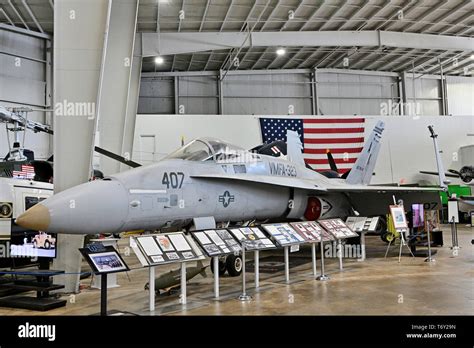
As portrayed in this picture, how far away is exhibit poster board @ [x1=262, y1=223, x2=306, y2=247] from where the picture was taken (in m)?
6.41

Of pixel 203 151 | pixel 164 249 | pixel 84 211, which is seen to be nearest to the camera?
pixel 84 211

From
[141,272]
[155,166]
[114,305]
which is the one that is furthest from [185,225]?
[141,272]

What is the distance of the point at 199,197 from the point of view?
6.46 metres

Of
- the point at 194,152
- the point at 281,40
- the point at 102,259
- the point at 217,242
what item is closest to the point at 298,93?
the point at 281,40

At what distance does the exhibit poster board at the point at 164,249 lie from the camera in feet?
15.8

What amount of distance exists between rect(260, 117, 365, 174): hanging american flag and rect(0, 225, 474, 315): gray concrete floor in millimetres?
12495

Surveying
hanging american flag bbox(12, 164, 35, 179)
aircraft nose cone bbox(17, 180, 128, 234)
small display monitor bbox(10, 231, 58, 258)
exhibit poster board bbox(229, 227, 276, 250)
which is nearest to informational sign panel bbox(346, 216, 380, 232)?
exhibit poster board bbox(229, 227, 276, 250)

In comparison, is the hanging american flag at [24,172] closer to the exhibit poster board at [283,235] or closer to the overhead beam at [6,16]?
the exhibit poster board at [283,235]

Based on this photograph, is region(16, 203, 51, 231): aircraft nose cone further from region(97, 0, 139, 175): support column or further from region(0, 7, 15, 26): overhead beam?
region(0, 7, 15, 26): overhead beam

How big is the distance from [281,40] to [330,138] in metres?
5.44

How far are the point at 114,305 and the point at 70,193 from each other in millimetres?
1590

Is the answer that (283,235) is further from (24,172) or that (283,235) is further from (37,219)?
(24,172)
